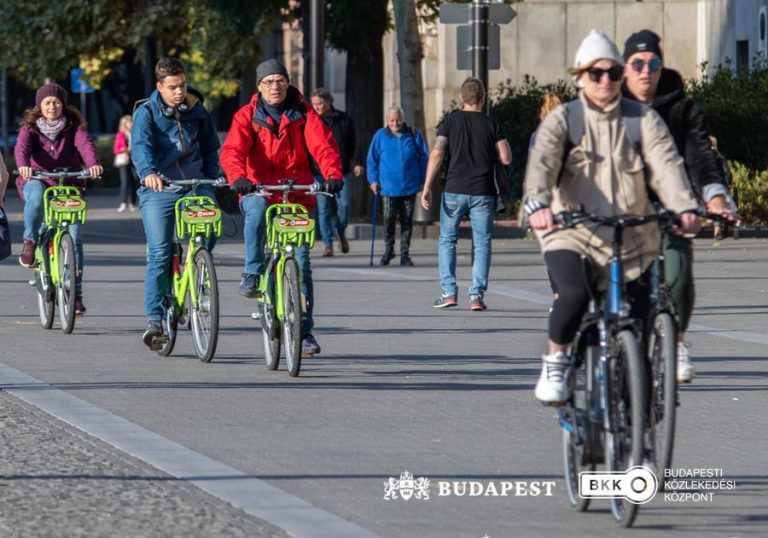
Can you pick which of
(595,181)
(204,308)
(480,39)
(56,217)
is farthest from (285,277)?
(480,39)

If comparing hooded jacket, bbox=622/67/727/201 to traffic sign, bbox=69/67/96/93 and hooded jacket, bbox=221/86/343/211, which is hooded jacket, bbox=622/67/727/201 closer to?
hooded jacket, bbox=221/86/343/211

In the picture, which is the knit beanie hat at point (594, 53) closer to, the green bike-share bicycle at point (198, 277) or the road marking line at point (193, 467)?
the road marking line at point (193, 467)

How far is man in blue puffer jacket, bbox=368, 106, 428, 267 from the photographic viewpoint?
1991 cm

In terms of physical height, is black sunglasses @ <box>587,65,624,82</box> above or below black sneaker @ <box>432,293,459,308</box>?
Result: above

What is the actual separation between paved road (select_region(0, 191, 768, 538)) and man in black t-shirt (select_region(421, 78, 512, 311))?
1.34ft

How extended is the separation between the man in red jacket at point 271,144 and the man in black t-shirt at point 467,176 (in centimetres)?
410

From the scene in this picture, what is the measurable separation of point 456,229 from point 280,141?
4.55m

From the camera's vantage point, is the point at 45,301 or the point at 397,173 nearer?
the point at 45,301

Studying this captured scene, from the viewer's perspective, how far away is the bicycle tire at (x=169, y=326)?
11438 mm

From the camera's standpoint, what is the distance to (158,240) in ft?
37.8

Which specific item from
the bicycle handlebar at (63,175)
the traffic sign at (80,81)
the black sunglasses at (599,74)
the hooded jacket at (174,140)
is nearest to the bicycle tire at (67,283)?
the bicycle handlebar at (63,175)

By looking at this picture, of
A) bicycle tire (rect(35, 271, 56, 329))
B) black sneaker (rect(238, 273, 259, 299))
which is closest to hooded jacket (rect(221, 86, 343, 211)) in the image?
black sneaker (rect(238, 273, 259, 299))

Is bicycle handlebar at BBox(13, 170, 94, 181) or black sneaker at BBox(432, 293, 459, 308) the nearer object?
bicycle handlebar at BBox(13, 170, 94, 181)

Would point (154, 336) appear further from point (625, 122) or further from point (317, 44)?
point (317, 44)
